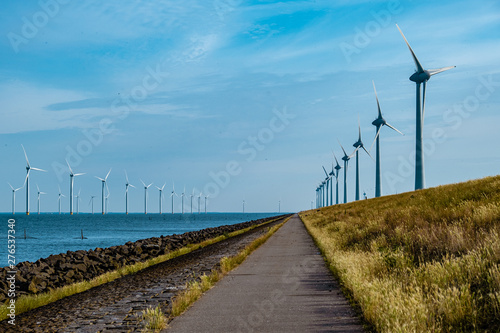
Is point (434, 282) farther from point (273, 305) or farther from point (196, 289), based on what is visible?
point (196, 289)

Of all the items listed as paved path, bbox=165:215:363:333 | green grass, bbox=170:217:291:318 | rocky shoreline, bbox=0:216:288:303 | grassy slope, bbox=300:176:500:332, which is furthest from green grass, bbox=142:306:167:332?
rocky shoreline, bbox=0:216:288:303

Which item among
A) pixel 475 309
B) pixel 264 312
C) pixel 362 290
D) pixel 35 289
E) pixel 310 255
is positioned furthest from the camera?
pixel 310 255

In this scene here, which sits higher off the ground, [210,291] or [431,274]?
[431,274]

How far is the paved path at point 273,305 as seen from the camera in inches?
323

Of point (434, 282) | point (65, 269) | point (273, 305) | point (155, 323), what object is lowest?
point (65, 269)

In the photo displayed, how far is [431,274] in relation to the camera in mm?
9523

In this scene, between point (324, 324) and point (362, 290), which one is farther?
point (362, 290)

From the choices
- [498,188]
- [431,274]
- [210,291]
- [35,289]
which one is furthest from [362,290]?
[498,188]

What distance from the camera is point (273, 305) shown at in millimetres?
9969

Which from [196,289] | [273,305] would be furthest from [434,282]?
[196,289]

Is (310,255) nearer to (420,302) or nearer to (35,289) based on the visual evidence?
(35,289)

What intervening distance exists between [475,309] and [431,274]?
6.24 ft

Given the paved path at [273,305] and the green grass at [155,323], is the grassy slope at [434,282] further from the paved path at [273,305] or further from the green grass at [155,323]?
the green grass at [155,323]

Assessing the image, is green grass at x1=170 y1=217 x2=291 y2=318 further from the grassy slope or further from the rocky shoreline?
the rocky shoreline
